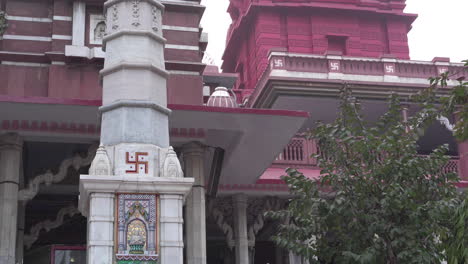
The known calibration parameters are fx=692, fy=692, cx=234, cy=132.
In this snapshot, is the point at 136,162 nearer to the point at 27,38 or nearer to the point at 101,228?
the point at 101,228

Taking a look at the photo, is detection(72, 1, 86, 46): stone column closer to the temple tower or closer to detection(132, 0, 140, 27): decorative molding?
the temple tower

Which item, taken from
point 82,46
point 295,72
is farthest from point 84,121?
point 295,72

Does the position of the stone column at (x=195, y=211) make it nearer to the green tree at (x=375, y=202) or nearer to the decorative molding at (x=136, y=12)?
the green tree at (x=375, y=202)

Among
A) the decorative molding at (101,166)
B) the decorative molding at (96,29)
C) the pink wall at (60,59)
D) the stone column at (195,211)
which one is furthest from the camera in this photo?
the decorative molding at (96,29)

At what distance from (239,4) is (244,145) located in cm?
1707

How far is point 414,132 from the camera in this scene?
11.3 metres

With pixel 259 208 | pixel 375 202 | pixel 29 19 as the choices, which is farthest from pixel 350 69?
pixel 375 202

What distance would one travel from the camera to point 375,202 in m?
10.6

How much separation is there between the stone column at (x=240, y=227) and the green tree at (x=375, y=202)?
742 centimetres

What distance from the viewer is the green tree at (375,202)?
10.1 metres

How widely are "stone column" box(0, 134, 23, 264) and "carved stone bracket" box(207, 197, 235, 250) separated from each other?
6.02m

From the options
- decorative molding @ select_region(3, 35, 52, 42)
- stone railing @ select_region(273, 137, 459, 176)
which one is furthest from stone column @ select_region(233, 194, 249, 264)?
decorative molding @ select_region(3, 35, 52, 42)

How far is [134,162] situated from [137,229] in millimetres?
878

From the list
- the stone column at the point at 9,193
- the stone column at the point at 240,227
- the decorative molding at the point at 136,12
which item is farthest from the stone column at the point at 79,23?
the decorative molding at the point at 136,12
